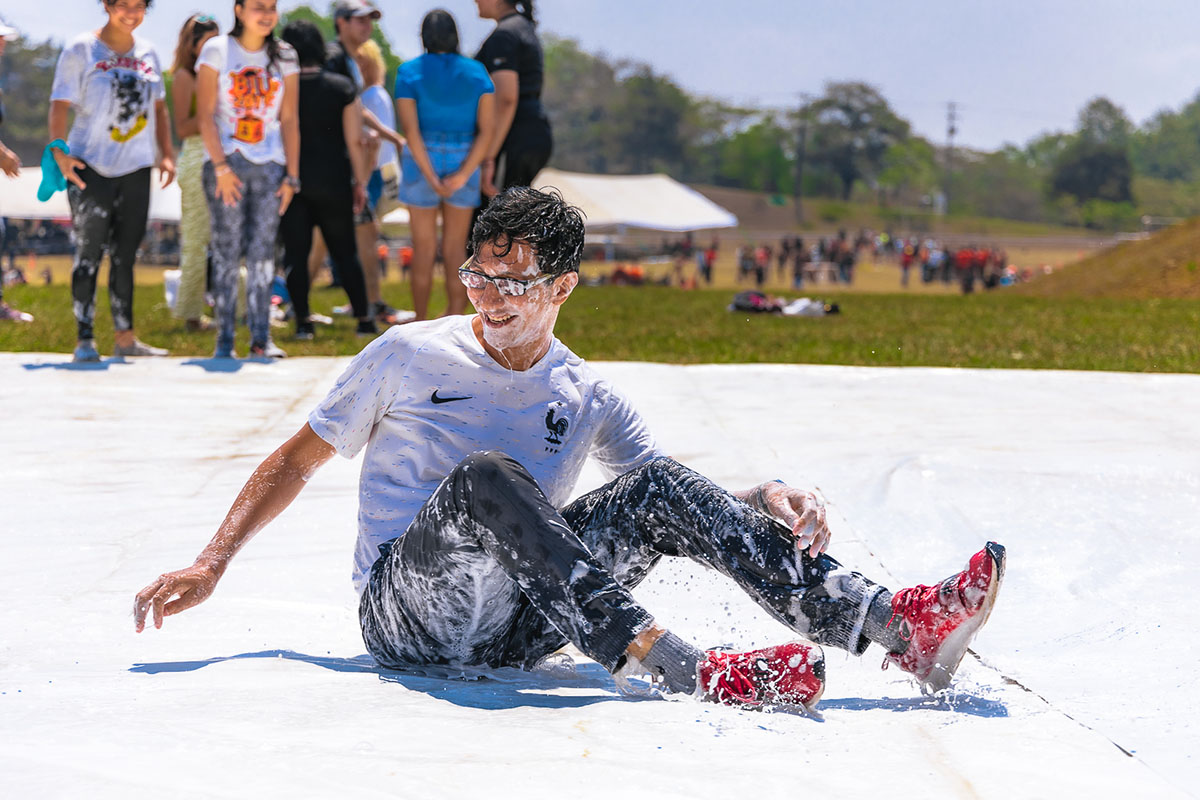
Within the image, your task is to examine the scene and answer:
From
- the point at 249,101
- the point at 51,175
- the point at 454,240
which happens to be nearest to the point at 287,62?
the point at 249,101

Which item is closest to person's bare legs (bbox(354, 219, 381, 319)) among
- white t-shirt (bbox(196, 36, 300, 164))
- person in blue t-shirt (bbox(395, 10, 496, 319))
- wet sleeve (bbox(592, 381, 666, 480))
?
person in blue t-shirt (bbox(395, 10, 496, 319))

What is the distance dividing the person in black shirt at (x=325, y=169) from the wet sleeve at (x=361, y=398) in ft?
17.7

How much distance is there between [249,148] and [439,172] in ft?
4.02

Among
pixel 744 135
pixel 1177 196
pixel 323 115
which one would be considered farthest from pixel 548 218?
pixel 1177 196

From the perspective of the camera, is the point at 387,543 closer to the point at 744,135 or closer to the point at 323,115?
the point at 323,115

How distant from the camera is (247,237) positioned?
646 cm

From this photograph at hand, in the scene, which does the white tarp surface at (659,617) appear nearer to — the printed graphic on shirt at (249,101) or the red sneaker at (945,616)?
the red sneaker at (945,616)

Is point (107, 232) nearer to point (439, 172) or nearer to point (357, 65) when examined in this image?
point (439, 172)

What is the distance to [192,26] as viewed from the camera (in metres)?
7.43

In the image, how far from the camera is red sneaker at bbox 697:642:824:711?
6.89 feet

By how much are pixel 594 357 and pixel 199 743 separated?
17.4 ft

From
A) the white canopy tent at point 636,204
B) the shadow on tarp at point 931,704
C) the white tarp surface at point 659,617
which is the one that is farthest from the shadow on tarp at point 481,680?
the white canopy tent at point 636,204

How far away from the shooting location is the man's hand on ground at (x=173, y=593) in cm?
227

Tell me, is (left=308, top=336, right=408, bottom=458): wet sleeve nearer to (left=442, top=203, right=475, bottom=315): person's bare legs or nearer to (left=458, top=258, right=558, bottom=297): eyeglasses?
(left=458, top=258, right=558, bottom=297): eyeglasses
